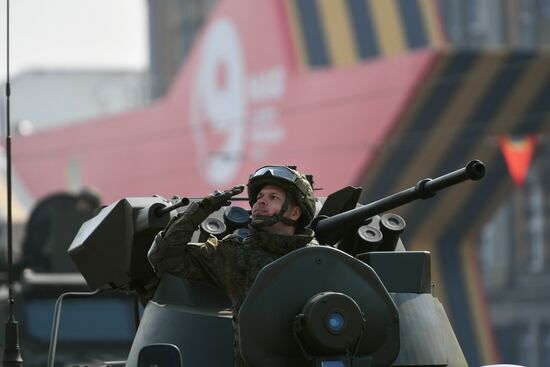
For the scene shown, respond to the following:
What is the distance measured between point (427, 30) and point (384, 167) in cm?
200

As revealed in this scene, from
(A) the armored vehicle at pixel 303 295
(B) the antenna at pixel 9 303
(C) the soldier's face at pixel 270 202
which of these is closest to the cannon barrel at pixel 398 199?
(A) the armored vehicle at pixel 303 295

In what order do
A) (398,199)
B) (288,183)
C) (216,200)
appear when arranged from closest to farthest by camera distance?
(216,200), (288,183), (398,199)

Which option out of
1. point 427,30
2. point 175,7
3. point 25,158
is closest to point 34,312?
point 427,30

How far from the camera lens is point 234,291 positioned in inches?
291

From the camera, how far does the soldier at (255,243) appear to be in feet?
24.1

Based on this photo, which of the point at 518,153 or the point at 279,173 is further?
the point at 518,153

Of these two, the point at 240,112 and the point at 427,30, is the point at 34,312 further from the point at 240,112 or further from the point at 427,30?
the point at 240,112

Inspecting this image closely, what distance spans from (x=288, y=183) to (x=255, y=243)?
265mm

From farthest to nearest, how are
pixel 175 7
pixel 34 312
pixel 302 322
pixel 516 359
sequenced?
1. pixel 175 7
2. pixel 516 359
3. pixel 34 312
4. pixel 302 322

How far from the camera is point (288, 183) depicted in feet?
24.2

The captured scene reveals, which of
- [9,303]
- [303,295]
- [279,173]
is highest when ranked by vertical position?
[279,173]

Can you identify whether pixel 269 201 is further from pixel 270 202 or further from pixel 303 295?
pixel 303 295


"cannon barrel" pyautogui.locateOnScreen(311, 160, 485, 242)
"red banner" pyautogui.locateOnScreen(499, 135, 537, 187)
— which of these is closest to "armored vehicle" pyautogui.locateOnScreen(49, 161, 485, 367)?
"cannon barrel" pyautogui.locateOnScreen(311, 160, 485, 242)

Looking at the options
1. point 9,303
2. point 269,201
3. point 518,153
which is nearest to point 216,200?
point 269,201
